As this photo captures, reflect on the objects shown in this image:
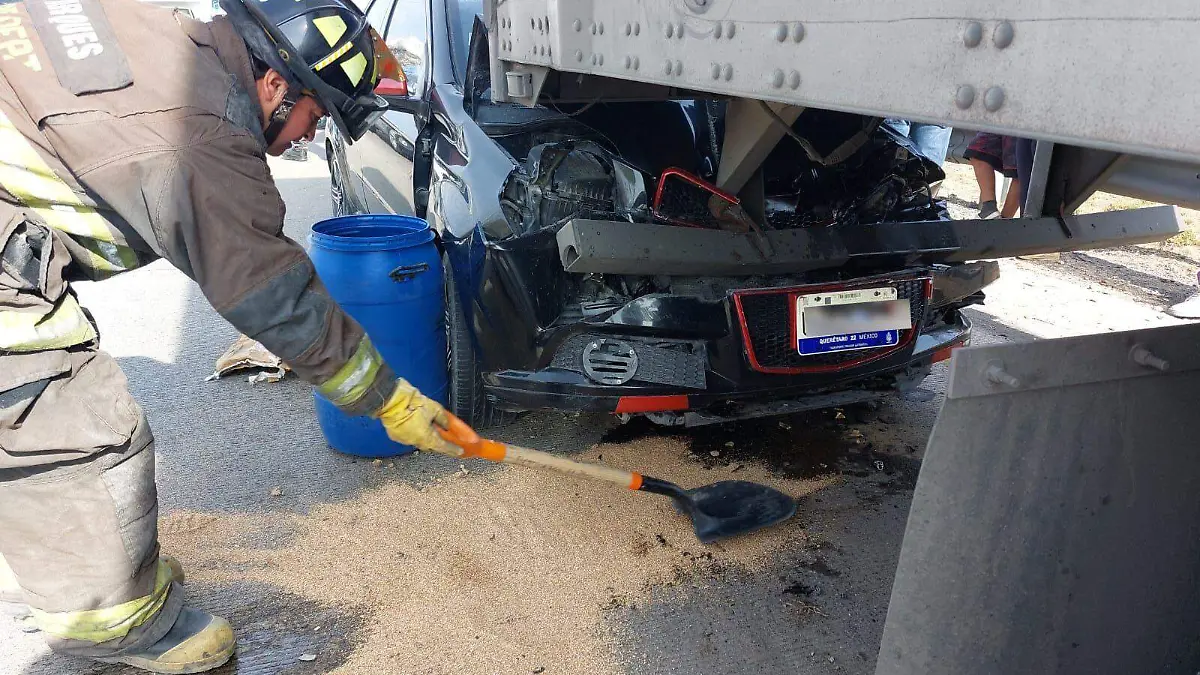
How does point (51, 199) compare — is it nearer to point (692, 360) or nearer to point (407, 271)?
point (407, 271)

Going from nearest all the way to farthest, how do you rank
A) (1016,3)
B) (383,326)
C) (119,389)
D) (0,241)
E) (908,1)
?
(1016,3), (908,1), (0,241), (119,389), (383,326)

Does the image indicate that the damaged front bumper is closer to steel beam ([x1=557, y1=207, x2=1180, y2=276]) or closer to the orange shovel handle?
steel beam ([x1=557, y1=207, x2=1180, y2=276])

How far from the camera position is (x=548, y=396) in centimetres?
273

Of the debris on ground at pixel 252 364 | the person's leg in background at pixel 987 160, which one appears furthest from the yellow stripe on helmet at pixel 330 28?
the person's leg in background at pixel 987 160

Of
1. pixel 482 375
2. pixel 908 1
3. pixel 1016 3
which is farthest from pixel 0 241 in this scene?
pixel 1016 3

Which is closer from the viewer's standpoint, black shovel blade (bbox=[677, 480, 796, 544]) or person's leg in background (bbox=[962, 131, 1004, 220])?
black shovel blade (bbox=[677, 480, 796, 544])

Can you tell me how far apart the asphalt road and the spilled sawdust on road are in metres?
0.05

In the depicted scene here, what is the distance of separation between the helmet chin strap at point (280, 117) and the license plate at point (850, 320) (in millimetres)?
1644

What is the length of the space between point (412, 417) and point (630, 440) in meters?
1.41

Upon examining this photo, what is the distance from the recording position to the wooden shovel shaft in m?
2.22

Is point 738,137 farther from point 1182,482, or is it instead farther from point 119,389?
point 119,389

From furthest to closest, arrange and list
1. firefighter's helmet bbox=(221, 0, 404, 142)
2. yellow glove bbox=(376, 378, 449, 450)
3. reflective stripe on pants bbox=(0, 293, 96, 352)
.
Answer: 1. yellow glove bbox=(376, 378, 449, 450)
2. firefighter's helmet bbox=(221, 0, 404, 142)
3. reflective stripe on pants bbox=(0, 293, 96, 352)

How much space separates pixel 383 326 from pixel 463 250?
1.35ft

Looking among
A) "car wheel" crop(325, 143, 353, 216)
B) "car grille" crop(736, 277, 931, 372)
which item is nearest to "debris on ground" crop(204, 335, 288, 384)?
"car wheel" crop(325, 143, 353, 216)
